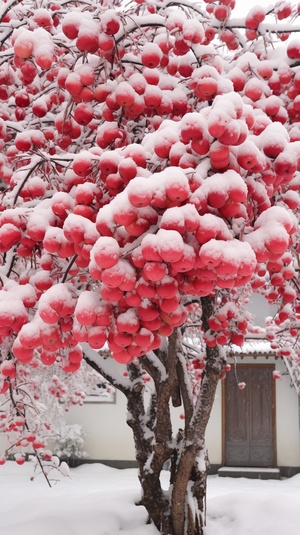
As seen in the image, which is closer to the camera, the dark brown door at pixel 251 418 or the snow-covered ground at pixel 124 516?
the snow-covered ground at pixel 124 516

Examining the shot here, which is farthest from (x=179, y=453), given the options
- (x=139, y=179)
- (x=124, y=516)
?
(x=139, y=179)

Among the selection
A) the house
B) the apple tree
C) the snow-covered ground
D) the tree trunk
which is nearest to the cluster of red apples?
the apple tree

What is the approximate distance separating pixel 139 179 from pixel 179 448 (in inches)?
174

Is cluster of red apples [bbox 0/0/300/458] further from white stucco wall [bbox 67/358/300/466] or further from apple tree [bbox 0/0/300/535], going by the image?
white stucco wall [bbox 67/358/300/466]

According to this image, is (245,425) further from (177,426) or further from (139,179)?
(139,179)

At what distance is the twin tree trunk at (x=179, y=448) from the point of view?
5426 millimetres

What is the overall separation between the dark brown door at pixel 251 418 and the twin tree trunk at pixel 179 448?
994cm

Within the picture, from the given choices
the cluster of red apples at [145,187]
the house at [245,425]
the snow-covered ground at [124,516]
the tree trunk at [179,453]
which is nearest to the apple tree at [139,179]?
the cluster of red apples at [145,187]

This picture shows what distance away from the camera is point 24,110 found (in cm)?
387

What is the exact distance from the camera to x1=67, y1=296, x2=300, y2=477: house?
49.6ft

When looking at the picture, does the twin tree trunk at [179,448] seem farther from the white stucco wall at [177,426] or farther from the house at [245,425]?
the white stucco wall at [177,426]

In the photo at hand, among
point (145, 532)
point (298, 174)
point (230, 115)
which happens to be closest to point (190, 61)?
point (298, 174)

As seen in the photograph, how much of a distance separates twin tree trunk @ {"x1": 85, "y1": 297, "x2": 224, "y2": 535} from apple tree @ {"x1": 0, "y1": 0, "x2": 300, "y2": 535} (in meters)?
1.88

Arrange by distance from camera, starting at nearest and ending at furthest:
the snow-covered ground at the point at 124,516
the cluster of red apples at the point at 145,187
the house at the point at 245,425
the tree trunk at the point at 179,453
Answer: the cluster of red apples at the point at 145,187
the tree trunk at the point at 179,453
the snow-covered ground at the point at 124,516
the house at the point at 245,425
